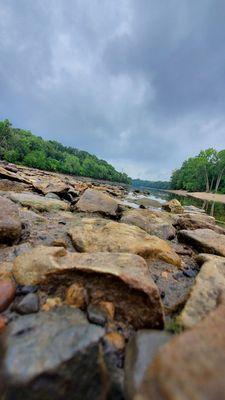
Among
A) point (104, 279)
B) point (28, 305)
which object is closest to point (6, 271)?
point (28, 305)

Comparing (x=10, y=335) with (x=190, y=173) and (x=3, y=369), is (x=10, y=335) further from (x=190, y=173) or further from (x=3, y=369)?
(x=190, y=173)

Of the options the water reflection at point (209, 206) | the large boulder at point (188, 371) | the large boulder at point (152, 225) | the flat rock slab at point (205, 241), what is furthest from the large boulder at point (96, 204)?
the water reflection at point (209, 206)

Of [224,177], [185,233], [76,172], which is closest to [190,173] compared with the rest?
[224,177]

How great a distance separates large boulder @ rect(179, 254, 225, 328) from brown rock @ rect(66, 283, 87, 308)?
723 mm

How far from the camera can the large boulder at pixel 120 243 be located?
2.46 metres

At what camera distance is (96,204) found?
495 cm

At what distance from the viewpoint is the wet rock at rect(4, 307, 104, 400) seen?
94cm

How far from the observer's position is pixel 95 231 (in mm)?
2869

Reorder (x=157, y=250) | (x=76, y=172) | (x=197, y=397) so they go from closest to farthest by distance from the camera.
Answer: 1. (x=197, y=397)
2. (x=157, y=250)
3. (x=76, y=172)

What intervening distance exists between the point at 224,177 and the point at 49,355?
196 ft

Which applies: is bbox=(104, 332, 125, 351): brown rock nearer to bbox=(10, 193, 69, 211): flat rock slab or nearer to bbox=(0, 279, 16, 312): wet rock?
bbox=(0, 279, 16, 312): wet rock

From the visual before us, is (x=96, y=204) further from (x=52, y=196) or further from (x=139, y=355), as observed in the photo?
(x=139, y=355)

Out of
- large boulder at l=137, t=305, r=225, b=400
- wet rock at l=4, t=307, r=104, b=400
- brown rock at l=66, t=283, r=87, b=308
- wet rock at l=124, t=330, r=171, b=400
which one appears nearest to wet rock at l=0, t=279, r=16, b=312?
wet rock at l=4, t=307, r=104, b=400

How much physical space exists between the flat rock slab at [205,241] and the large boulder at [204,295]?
0.93m
